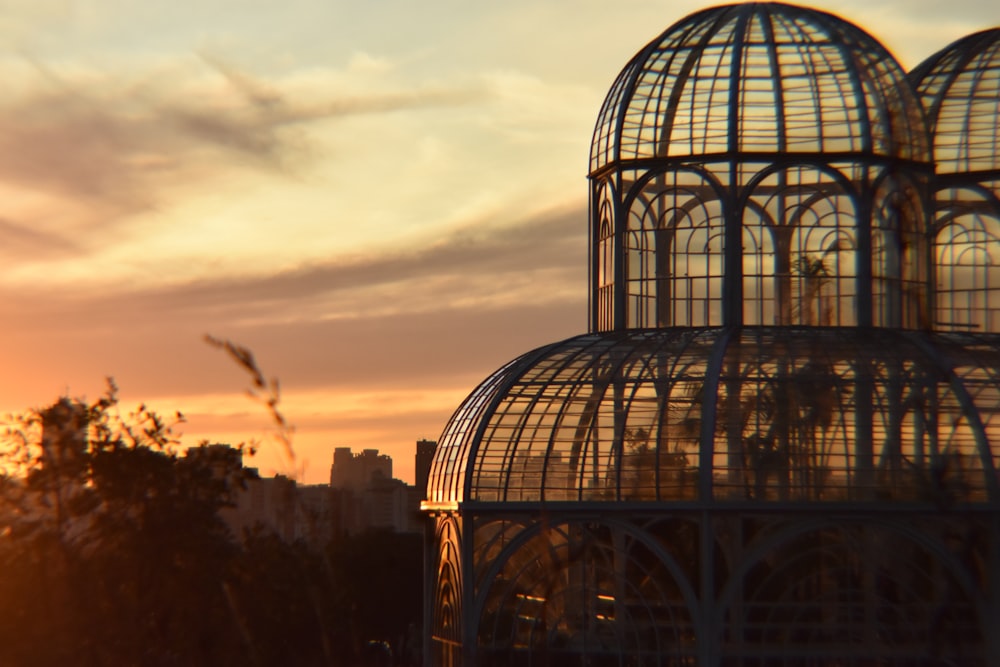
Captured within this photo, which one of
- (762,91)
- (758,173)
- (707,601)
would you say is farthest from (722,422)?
(762,91)

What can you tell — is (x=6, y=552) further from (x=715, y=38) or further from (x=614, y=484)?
(x=715, y=38)

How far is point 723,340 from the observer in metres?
27.5

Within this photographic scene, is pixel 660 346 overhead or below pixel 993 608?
overhead

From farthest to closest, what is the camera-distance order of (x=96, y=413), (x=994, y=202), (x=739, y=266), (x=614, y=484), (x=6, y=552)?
(x=994, y=202)
(x=739, y=266)
(x=614, y=484)
(x=96, y=413)
(x=6, y=552)

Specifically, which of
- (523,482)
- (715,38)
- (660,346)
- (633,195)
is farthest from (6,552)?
(715,38)

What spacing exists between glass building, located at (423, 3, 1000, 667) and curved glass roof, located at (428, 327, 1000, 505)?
0.17ft

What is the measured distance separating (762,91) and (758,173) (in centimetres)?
177

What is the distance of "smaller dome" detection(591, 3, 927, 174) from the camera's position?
29.6 m

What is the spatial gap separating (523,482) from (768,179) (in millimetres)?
8355

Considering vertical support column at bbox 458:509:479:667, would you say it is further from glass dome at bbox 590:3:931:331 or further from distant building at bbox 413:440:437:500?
distant building at bbox 413:440:437:500

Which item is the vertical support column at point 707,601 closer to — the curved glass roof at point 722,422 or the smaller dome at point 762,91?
the curved glass roof at point 722,422

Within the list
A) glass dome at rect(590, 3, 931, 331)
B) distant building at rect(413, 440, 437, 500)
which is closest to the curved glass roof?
glass dome at rect(590, 3, 931, 331)

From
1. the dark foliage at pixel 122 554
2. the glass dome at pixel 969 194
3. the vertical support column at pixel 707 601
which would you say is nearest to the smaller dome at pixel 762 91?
the glass dome at pixel 969 194

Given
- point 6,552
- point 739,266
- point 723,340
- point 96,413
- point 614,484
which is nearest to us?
point 6,552
